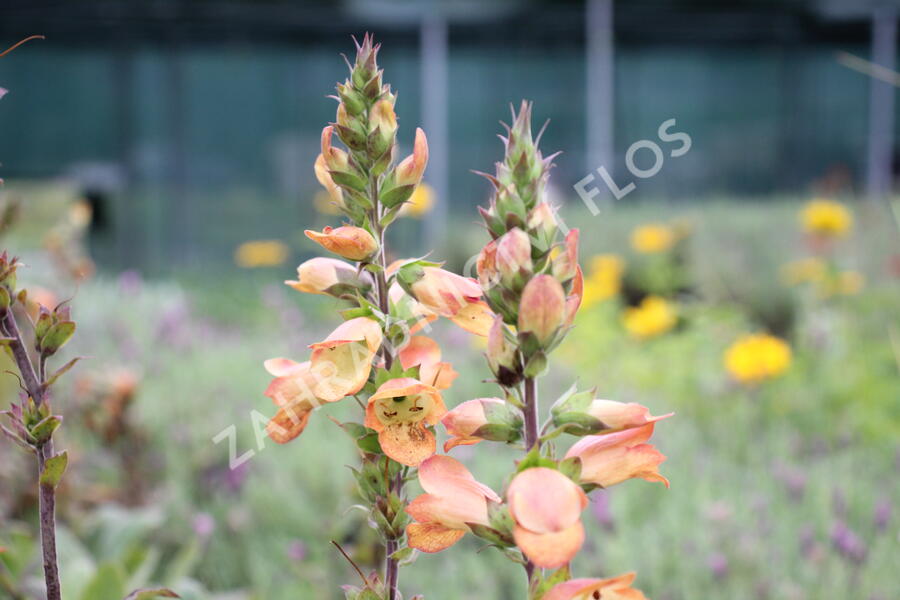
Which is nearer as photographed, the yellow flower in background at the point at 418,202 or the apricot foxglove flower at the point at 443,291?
the apricot foxglove flower at the point at 443,291

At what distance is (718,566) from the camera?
1.71 meters

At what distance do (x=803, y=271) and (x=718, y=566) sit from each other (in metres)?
2.74

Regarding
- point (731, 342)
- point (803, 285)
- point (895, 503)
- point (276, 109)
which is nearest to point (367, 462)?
point (895, 503)

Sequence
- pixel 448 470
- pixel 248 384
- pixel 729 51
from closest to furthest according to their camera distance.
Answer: pixel 448 470, pixel 248 384, pixel 729 51

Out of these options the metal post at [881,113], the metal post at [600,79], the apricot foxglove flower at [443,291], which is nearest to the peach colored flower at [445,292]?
the apricot foxglove flower at [443,291]

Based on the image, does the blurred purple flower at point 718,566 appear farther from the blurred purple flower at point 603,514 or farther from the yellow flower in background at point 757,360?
the yellow flower in background at point 757,360

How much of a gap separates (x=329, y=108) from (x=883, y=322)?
6.77m

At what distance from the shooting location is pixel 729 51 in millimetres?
9656

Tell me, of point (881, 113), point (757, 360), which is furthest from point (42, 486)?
point (881, 113)

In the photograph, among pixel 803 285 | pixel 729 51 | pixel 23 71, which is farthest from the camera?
pixel 729 51

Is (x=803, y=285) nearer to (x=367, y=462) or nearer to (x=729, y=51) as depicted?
(x=367, y=462)

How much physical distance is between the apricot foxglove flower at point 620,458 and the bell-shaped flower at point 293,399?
192 mm

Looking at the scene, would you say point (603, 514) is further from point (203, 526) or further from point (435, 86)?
point (435, 86)

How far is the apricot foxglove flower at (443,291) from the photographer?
22.0 inches
